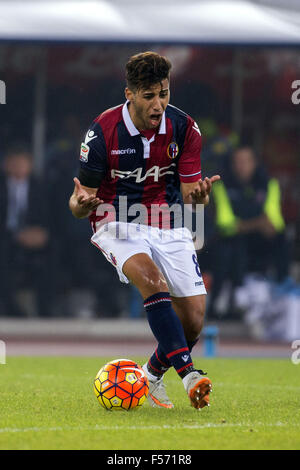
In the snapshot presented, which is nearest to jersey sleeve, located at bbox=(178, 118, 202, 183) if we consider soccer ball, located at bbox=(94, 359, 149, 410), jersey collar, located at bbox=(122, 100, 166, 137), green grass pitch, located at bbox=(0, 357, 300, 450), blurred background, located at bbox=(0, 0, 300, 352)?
jersey collar, located at bbox=(122, 100, 166, 137)

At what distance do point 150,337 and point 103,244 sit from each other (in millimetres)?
7602

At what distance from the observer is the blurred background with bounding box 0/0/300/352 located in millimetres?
14656

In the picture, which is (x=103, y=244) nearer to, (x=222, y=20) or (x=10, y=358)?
(x=10, y=358)

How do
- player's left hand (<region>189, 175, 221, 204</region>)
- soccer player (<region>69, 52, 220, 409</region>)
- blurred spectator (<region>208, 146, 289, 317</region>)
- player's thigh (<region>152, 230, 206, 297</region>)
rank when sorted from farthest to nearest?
blurred spectator (<region>208, 146, 289, 317</region>), player's thigh (<region>152, 230, 206, 297</region>), soccer player (<region>69, 52, 220, 409</region>), player's left hand (<region>189, 175, 221, 204</region>)

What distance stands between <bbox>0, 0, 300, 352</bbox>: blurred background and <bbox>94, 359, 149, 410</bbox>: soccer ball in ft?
25.3

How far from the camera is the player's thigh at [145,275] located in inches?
259

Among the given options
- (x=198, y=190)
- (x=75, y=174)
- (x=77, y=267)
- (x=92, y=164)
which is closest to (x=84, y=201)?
(x=92, y=164)

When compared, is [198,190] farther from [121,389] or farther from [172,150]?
[121,389]

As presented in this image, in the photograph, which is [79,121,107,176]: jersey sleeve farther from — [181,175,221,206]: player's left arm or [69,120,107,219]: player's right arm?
[181,175,221,206]: player's left arm

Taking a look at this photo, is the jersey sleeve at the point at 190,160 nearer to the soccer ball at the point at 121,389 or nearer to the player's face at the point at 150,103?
the player's face at the point at 150,103

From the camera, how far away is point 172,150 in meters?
7.02

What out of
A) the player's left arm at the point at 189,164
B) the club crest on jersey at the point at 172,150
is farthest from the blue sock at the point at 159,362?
the club crest on jersey at the point at 172,150

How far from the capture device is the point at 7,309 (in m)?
14.6
